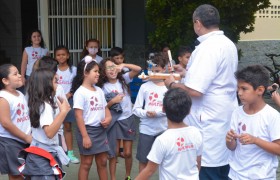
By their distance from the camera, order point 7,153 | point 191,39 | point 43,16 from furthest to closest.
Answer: point 43,16 < point 191,39 < point 7,153

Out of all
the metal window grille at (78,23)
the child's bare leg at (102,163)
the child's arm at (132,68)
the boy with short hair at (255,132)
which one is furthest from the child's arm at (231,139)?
the metal window grille at (78,23)

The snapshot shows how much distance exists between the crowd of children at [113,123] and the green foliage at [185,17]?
77.3 inches

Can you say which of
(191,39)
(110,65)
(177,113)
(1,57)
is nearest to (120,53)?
(110,65)

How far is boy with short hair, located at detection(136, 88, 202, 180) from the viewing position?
3514 millimetres

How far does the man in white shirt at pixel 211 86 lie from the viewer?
3998mm

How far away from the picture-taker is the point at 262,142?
3.53m

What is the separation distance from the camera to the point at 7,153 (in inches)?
181

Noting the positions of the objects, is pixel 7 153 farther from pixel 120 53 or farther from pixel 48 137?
pixel 120 53

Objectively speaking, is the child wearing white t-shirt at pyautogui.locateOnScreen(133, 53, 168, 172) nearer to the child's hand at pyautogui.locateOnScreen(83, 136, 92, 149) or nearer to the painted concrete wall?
the child's hand at pyautogui.locateOnScreen(83, 136, 92, 149)

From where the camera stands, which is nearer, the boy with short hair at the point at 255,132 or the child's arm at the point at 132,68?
the boy with short hair at the point at 255,132

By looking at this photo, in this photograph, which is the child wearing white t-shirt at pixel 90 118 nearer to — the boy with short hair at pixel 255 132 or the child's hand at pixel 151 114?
the child's hand at pixel 151 114

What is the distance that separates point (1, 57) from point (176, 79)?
23.4 ft

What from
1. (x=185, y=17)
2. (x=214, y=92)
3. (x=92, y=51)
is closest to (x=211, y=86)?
(x=214, y=92)

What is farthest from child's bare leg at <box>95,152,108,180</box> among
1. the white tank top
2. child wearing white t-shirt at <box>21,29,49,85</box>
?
the white tank top
